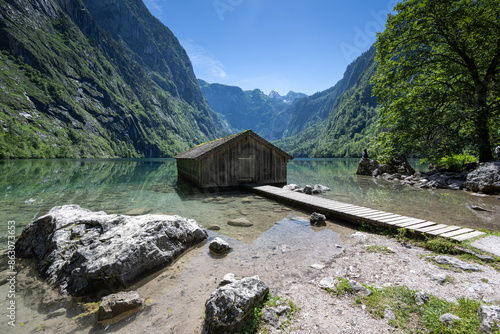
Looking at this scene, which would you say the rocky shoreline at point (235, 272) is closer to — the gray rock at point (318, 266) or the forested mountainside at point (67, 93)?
the gray rock at point (318, 266)

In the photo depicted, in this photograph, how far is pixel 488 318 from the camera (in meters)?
2.54

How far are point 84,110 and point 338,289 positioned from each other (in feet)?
456

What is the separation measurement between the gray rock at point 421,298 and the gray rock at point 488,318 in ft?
2.07

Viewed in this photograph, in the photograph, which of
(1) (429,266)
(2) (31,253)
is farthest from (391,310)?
(2) (31,253)

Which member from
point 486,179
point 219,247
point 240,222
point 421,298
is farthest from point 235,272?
point 486,179

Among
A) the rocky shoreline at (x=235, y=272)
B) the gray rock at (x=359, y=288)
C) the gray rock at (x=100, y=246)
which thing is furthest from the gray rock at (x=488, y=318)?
the gray rock at (x=100, y=246)

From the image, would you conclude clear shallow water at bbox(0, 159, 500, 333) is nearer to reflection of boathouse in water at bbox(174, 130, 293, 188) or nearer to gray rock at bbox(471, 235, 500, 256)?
reflection of boathouse in water at bbox(174, 130, 293, 188)

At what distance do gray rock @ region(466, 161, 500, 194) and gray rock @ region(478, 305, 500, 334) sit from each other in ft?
51.1

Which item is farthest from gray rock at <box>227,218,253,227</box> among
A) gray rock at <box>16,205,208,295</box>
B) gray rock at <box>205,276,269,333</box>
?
gray rock at <box>205,276,269,333</box>

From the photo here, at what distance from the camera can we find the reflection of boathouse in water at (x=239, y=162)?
1562 cm

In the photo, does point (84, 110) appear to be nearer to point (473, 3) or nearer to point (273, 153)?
point (273, 153)

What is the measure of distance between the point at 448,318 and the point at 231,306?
9.80 ft

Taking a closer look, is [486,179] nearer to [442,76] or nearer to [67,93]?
[442,76]

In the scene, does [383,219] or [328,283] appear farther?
[383,219]
